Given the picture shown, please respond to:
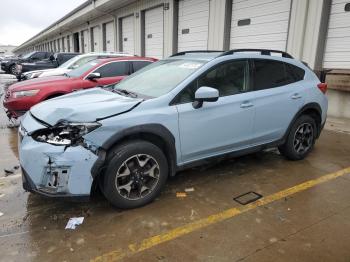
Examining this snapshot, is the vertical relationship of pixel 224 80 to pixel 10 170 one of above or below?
above

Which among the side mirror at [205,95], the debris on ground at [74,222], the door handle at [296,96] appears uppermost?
the side mirror at [205,95]

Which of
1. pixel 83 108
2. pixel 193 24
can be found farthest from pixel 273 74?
pixel 193 24

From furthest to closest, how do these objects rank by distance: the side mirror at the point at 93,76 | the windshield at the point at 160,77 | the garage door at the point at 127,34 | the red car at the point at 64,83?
the garage door at the point at 127,34 → the side mirror at the point at 93,76 → the red car at the point at 64,83 → the windshield at the point at 160,77

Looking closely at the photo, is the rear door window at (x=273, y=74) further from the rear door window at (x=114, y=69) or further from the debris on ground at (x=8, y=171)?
the rear door window at (x=114, y=69)

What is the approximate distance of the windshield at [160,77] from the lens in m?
3.69

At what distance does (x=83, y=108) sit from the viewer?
10.5ft

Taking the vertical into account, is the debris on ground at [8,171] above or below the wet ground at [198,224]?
below

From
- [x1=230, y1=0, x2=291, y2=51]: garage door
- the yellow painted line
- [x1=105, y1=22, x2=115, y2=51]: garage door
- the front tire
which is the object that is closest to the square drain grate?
the yellow painted line

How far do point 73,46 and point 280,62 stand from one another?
103 feet

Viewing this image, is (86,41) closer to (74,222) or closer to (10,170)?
(10,170)

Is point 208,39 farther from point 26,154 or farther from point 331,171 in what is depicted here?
point 26,154

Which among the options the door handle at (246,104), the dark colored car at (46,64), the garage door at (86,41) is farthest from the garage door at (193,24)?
the garage door at (86,41)

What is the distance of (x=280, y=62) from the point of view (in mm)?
4523

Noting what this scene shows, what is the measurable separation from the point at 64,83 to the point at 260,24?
6351 millimetres
